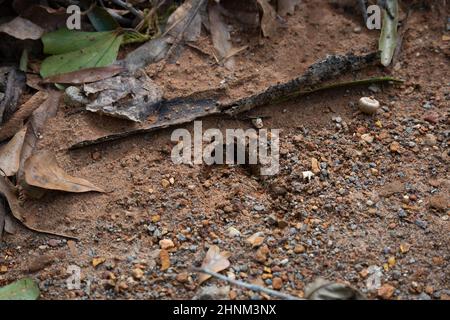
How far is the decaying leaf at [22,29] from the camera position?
2.61 meters

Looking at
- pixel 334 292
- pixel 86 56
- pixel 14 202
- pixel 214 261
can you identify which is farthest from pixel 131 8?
pixel 334 292

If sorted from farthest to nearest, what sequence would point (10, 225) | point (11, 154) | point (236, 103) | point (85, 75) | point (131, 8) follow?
point (131, 8)
point (85, 75)
point (236, 103)
point (11, 154)
point (10, 225)

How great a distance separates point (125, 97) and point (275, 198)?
733mm

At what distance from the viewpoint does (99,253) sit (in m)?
2.09

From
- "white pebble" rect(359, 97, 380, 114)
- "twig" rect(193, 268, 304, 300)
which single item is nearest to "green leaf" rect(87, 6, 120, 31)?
"white pebble" rect(359, 97, 380, 114)

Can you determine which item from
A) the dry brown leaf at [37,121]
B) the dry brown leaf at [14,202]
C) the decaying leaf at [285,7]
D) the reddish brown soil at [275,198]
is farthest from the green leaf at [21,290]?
the decaying leaf at [285,7]

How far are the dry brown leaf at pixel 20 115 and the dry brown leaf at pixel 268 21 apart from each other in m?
0.98

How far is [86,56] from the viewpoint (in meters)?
2.62

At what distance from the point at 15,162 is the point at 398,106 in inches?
60.3

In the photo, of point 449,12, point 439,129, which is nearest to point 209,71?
point 439,129

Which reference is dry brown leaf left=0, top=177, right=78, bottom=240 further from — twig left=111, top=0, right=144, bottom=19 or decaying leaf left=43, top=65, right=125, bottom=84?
twig left=111, top=0, right=144, bottom=19

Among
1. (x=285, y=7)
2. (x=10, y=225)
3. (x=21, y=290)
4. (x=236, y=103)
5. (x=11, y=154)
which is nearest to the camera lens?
(x=21, y=290)

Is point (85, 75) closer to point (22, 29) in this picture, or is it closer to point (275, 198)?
point (22, 29)

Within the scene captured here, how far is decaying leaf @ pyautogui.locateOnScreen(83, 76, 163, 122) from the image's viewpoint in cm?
242
